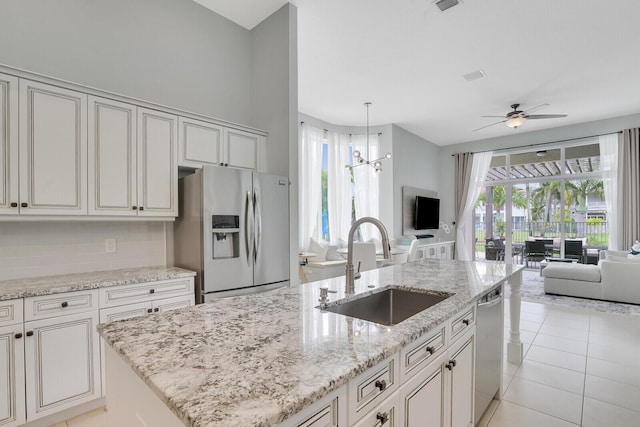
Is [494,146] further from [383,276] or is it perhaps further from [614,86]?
[383,276]

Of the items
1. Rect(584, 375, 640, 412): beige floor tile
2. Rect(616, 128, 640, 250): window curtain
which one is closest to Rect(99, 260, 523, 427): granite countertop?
Rect(584, 375, 640, 412): beige floor tile

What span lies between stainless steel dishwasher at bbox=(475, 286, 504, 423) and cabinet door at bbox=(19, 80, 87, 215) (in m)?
2.64

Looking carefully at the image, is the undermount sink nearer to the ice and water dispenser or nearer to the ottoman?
the ice and water dispenser

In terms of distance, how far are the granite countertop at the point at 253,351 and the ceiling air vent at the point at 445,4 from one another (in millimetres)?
2614

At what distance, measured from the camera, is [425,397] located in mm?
1225

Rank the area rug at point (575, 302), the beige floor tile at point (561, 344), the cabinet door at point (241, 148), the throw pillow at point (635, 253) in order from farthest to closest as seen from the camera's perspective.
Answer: the throw pillow at point (635, 253), the area rug at point (575, 302), the beige floor tile at point (561, 344), the cabinet door at point (241, 148)

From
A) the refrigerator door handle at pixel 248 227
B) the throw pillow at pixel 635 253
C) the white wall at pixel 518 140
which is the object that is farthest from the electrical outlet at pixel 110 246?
the white wall at pixel 518 140

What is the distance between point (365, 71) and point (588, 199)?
5499mm

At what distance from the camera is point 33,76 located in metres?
1.99

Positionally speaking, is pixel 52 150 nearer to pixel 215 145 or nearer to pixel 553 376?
pixel 215 145

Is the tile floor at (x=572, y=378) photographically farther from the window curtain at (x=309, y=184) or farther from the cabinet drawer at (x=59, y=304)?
the window curtain at (x=309, y=184)

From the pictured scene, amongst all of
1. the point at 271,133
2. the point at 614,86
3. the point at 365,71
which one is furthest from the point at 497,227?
the point at 271,133

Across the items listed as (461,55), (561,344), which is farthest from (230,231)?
(561,344)

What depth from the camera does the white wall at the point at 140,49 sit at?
2.23 meters
